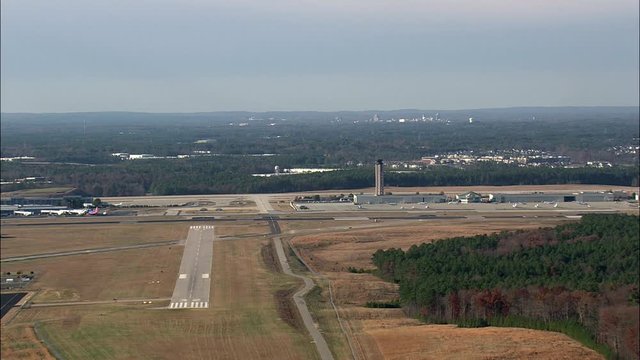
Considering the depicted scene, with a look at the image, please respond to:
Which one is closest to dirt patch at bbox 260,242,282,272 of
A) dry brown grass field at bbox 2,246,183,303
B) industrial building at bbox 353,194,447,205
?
dry brown grass field at bbox 2,246,183,303

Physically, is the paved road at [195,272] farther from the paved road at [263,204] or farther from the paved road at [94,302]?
the paved road at [263,204]

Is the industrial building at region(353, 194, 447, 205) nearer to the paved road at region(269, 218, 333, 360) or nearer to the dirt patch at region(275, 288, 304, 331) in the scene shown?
the paved road at region(269, 218, 333, 360)

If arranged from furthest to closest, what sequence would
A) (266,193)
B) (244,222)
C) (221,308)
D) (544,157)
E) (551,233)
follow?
1. (544,157)
2. (266,193)
3. (244,222)
4. (551,233)
5. (221,308)

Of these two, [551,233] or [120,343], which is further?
[551,233]

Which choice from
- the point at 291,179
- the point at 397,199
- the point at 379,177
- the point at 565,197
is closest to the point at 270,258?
the point at 397,199

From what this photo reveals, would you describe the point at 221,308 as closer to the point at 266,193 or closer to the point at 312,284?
the point at 312,284

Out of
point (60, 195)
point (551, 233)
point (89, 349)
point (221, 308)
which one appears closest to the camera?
point (89, 349)

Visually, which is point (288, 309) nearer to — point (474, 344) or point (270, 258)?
point (474, 344)

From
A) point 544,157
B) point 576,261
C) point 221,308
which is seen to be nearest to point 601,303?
point 576,261
